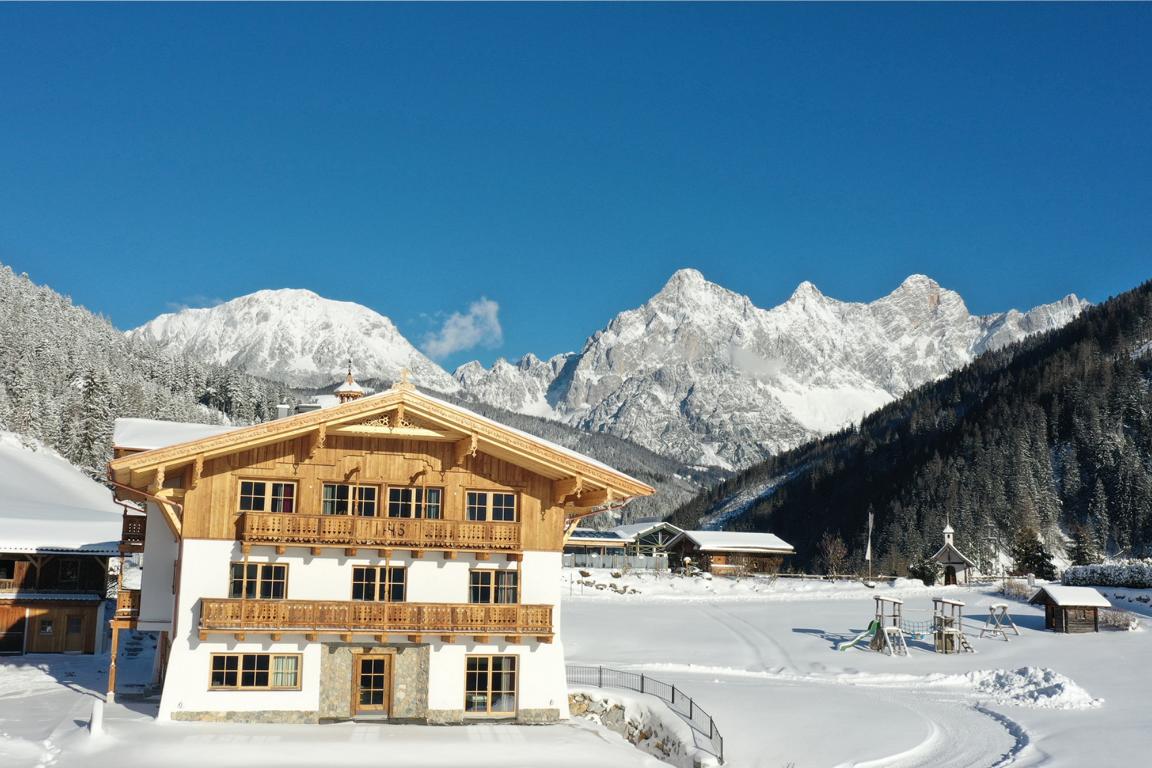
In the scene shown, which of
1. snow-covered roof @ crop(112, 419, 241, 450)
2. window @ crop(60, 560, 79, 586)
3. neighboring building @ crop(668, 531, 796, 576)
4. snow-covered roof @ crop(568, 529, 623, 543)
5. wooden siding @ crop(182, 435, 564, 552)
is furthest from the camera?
neighboring building @ crop(668, 531, 796, 576)

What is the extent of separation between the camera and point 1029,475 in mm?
147625

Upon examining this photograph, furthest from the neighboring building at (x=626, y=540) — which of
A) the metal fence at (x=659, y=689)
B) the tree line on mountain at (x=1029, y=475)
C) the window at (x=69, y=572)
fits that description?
the metal fence at (x=659, y=689)

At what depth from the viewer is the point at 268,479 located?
3106cm

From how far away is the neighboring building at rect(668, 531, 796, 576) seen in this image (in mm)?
113500

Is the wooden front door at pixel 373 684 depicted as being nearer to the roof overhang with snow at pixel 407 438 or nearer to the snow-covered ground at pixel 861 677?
the roof overhang with snow at pixel 407 438

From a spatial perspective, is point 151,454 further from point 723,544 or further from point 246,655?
point 723,544

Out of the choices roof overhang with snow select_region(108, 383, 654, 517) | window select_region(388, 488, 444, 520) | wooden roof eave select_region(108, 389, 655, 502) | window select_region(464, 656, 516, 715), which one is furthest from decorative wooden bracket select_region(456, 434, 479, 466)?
window select_region(464, 656, 516, 715)

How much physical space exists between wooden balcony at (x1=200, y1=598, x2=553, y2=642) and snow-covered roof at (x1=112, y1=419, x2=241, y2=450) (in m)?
Answer: 7.19

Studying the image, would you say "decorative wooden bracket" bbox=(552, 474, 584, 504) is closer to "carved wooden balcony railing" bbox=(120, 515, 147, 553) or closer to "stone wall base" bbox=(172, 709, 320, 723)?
"stone wall base" bbox=(172, 709, 320, 723)

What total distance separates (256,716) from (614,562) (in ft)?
230

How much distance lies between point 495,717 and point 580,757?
556cm

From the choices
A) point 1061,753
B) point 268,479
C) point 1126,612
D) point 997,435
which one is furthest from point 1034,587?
point 997,435

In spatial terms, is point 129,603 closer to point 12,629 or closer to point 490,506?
point 490,506

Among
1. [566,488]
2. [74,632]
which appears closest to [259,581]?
[566,488]
